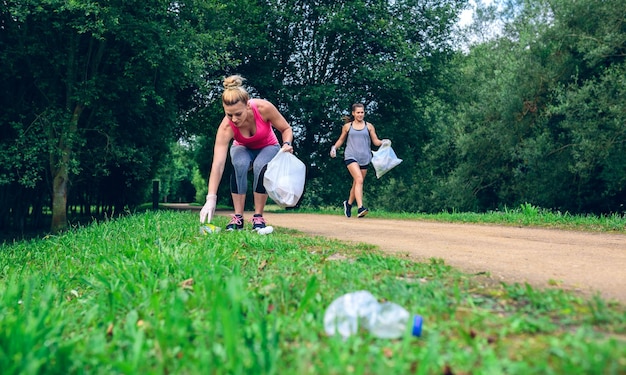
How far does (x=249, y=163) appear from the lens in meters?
6.32

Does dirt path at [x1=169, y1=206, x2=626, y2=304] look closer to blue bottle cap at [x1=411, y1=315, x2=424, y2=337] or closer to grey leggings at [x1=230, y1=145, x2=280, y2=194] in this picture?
blue bottle cap at [x1=411, y1=315, x2=424, y2=337]

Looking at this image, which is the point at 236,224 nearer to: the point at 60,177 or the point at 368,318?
the point at 368,318

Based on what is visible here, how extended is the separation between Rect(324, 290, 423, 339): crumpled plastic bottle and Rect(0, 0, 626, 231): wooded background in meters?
11.3

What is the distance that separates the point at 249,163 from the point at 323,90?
40.4ft

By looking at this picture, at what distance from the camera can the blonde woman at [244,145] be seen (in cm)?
588

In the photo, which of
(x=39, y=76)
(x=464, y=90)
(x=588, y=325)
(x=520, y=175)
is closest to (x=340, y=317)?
(x=588, y=325)

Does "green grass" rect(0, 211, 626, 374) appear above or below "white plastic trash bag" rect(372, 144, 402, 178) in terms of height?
below

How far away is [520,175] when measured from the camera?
20938 millimetres

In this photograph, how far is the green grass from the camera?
1.61 metres

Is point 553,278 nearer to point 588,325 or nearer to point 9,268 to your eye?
point 588,325

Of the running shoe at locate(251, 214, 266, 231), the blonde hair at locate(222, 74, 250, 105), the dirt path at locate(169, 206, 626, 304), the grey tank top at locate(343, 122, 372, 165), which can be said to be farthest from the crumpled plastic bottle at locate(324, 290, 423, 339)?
the grey tank top at locate(343, 122, 372, 165)

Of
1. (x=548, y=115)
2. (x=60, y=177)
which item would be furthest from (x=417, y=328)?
(x=548, y=115)

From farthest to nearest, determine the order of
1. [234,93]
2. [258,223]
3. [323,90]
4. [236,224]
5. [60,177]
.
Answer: [323,90] < [60,177] < [236,224] < [258,223] < [234,93]

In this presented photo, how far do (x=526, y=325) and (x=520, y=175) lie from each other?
67.7 ft
